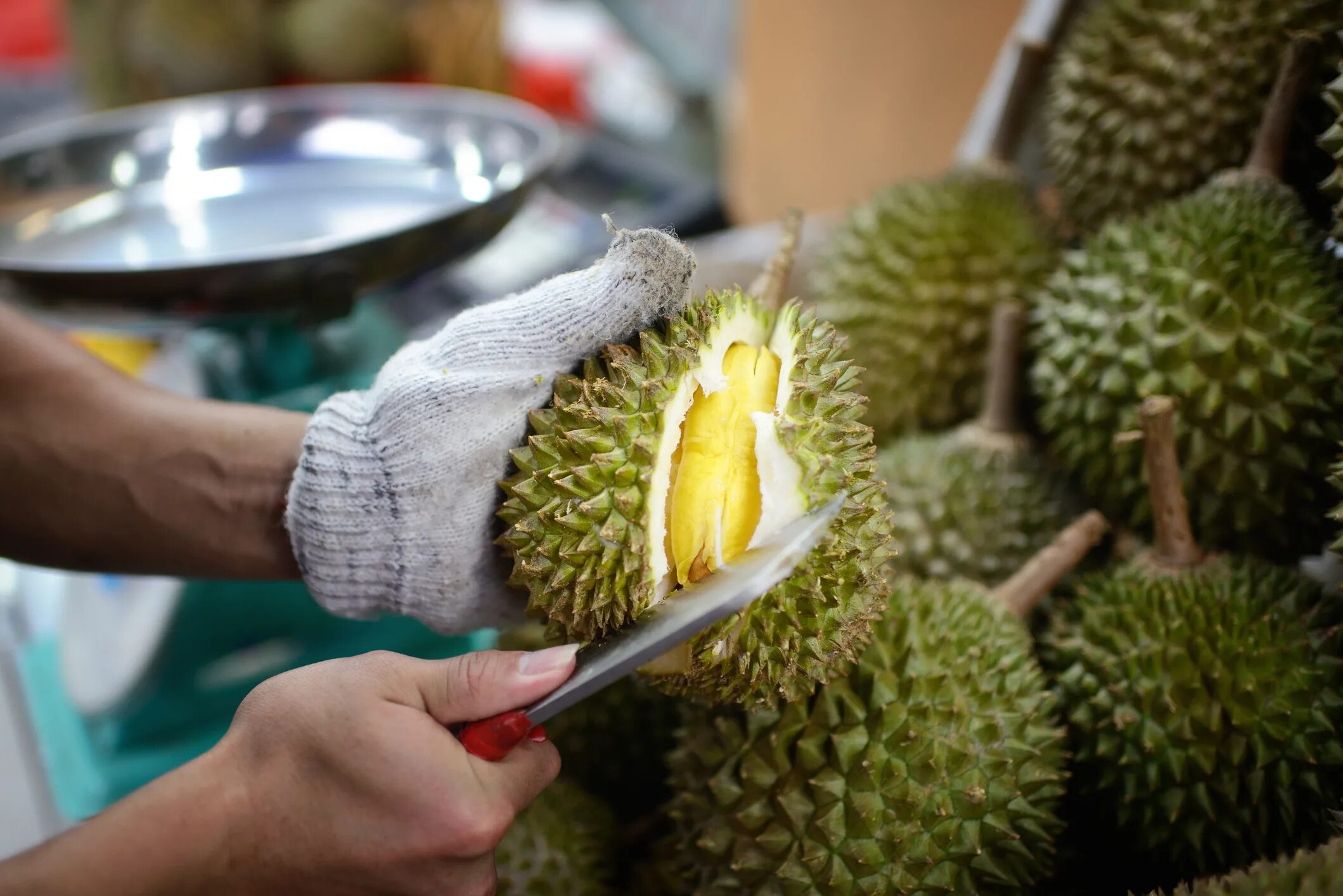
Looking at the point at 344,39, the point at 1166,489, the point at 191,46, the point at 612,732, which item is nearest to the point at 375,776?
the point at 612,732

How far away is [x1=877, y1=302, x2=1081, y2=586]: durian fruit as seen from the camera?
4.58ft

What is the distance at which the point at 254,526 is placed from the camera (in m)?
1.17

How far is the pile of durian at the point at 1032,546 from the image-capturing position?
0.90 m

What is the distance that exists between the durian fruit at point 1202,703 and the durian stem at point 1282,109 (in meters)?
0.48

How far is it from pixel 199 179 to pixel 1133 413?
6.11ft

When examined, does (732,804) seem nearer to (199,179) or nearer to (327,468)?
(327,468)

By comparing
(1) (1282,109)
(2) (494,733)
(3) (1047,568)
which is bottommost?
(3) (1047,568)

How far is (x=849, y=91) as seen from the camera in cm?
233

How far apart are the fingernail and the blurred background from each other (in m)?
0.49

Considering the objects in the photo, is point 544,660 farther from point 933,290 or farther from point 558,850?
point 933,290

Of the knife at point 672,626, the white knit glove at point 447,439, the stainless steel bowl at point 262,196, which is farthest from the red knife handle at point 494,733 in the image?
the stainless steel bowl at point 262,196

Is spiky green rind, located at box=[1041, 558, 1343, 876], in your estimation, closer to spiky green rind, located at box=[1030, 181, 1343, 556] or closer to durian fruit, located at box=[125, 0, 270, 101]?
spiky green rind, located at box=[1030, 181, 1343, 556]

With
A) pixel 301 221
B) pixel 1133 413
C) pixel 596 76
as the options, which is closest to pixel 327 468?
pixel 301 221

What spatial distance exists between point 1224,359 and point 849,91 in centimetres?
142
